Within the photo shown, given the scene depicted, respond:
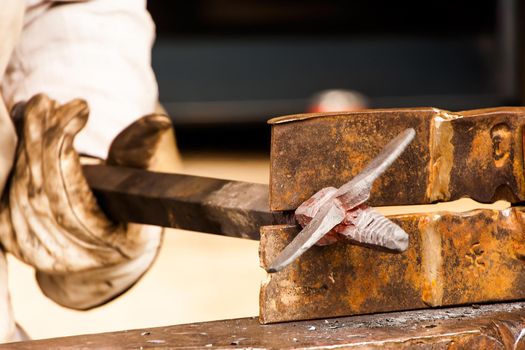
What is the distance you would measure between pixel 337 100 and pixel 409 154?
5.22m

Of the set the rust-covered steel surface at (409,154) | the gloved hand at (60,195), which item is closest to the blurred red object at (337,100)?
the gloved hand at (60,195)

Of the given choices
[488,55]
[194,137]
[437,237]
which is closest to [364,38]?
[488,55]

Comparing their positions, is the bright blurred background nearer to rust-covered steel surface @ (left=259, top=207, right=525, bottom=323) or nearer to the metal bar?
the metal bar

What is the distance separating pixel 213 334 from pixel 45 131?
587 mm

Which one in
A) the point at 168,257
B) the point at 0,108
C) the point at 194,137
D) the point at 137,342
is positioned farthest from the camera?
the point at 194,137

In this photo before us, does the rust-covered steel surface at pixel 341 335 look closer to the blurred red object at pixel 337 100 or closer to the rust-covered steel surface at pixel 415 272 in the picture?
the rust-covered steel surface at pixel 415 272

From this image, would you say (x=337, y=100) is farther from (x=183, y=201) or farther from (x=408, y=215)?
(x=408, y=215)

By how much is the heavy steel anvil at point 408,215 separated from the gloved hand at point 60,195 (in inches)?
15.2

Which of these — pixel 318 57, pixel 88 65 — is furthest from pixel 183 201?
pixel 318 57

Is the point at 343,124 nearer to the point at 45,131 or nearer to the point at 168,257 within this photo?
the point at 45,131

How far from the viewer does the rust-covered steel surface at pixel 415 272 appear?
113 centimetres

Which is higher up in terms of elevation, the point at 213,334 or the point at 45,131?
the point at 45,131

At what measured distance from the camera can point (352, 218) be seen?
42.2 inches

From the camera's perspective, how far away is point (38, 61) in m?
1.76
